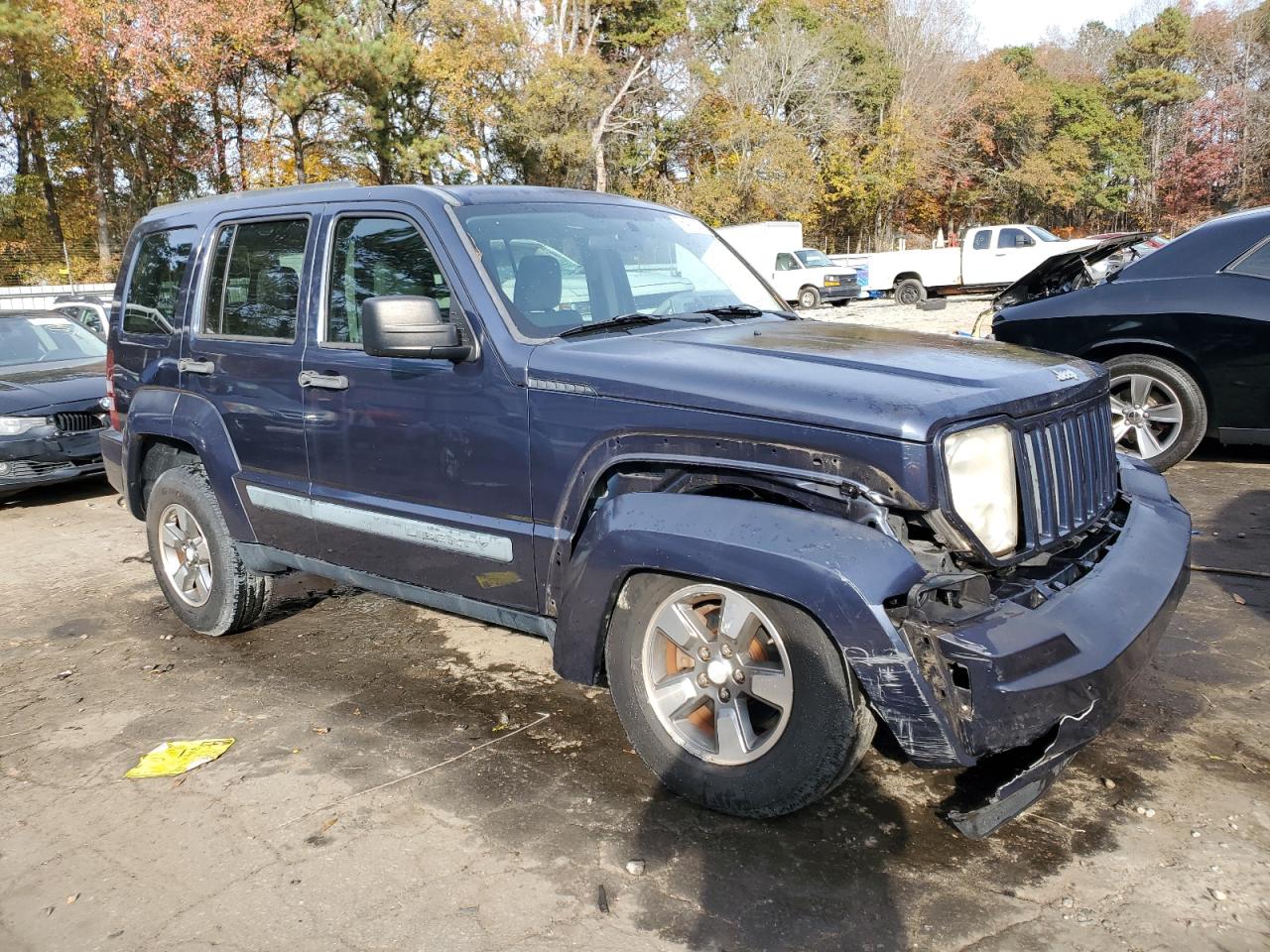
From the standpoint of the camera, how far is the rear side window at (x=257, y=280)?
4.16 metres

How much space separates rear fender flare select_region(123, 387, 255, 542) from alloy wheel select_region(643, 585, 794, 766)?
92.6 inches

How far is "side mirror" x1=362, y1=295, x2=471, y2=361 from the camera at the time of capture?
10.7 ft

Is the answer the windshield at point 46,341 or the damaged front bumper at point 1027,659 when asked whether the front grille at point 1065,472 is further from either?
the windshield at point 46,341

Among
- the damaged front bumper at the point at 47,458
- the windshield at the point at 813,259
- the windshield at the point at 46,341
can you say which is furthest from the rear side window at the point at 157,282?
the windshield at the point at 813,259

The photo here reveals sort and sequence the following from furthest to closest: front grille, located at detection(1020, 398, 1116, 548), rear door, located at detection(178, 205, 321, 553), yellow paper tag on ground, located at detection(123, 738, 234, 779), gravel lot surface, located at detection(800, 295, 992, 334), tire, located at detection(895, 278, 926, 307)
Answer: tire, located at detection(895, 278, 926, 307) → gravel lot surface, located at detection(800, 295, 992, 334) → rear door, located at detection(178, 205, 321, 553) → yellow paper tag on ground, located at detection(123, 738, 234, 779) → front grille, located at detection(1020, 398, 1116, 548)

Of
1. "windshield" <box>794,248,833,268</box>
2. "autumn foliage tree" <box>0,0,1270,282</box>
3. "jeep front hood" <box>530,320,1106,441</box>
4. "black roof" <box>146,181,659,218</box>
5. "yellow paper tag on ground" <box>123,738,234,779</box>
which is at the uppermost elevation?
"autumn foliage tree" <box>0,0,1270,282</box>

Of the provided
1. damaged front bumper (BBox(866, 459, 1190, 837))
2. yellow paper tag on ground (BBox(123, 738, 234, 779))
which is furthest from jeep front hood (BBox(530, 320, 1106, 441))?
yellow paper tag on ground (BBox(123, 738, 234, 779))

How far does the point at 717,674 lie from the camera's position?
2947 millimetres

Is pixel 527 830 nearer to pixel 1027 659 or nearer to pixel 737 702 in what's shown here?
pixel 737 702

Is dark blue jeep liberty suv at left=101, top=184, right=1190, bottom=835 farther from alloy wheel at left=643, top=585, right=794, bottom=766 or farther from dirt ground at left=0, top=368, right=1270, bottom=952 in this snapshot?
dirt ground at left=0, top=368, right=1270, bottom=952

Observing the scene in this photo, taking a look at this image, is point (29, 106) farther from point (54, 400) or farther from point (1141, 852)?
point (1141, 852)

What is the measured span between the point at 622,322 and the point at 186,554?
2780mm

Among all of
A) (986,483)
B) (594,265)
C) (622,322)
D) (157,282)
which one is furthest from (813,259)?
(986,483)

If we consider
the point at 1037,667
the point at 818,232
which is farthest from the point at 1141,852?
the point at 818,232
